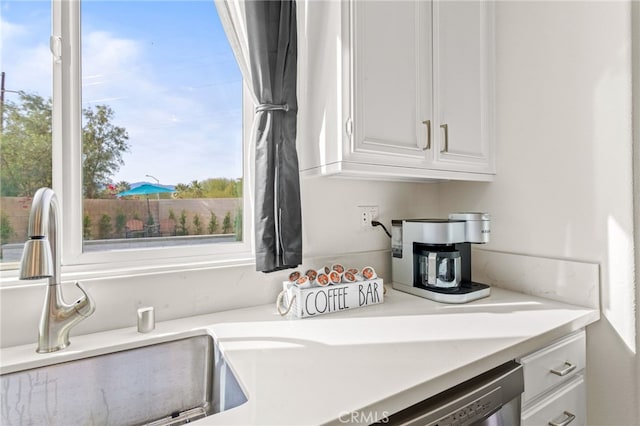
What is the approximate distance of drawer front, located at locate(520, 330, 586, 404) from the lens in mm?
907

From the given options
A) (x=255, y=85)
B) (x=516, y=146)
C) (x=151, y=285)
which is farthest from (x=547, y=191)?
(x=151, y=285)

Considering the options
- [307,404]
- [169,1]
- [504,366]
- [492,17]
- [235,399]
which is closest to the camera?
[307,404]

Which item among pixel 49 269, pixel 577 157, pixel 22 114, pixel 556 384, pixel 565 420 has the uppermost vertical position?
pixel 22 114

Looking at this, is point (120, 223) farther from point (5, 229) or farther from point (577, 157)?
point (577, 157)

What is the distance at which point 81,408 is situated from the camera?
79 centimetres

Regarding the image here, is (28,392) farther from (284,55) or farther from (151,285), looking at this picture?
(284,55)

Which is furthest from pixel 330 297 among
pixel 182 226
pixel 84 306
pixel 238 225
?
pixel 84 306

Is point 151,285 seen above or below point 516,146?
below

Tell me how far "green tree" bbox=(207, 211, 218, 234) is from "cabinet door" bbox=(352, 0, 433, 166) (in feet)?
1.81

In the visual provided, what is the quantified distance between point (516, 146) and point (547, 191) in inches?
8.9

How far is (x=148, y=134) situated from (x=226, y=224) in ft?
1.33

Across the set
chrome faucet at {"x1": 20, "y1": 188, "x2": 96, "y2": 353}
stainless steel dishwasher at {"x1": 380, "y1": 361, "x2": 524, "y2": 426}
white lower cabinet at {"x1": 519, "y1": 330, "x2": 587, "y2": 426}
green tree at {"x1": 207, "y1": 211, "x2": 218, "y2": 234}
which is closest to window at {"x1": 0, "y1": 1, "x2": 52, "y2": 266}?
chrome faucet at {"x1": 20, "y1": 188, "x2": 96, "y2": 353}

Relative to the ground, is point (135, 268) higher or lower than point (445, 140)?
lower

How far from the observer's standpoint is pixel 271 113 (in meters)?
1.11
